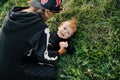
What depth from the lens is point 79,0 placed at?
230 inches

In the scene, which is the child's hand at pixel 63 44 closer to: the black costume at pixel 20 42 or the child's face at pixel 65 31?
the child's face at pixel 65 31

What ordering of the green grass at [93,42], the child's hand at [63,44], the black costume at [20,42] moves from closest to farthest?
the black costume at [20,42]
the green grass at [93,42]
the child's hand at [63,44]

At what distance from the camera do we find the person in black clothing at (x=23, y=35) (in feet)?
14.2

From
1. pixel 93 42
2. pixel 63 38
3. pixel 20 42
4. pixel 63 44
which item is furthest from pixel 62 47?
pixel 20 42

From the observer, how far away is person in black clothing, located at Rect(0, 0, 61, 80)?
434 centimetres

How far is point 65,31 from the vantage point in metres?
5.11

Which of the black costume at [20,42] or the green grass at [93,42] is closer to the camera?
Answer: the black costume at [20,42]

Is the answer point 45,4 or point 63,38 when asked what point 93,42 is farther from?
point 45,4

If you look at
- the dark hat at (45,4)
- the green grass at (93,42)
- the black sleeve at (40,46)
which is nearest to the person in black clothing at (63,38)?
the green grass at (93,42)

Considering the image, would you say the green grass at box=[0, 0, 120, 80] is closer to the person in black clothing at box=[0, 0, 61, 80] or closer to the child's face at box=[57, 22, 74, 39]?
the child's face at box=[57, 22, 74, 39]

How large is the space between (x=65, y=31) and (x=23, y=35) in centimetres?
90

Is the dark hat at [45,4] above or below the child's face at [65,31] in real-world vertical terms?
above

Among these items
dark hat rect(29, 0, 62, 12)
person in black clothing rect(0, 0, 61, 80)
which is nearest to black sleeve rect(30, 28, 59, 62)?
person in black clothing rect(0, 0, 61, 80)

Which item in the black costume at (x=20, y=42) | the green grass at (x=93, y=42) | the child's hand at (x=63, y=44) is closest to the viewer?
the black costume at (x=20, y=42)
